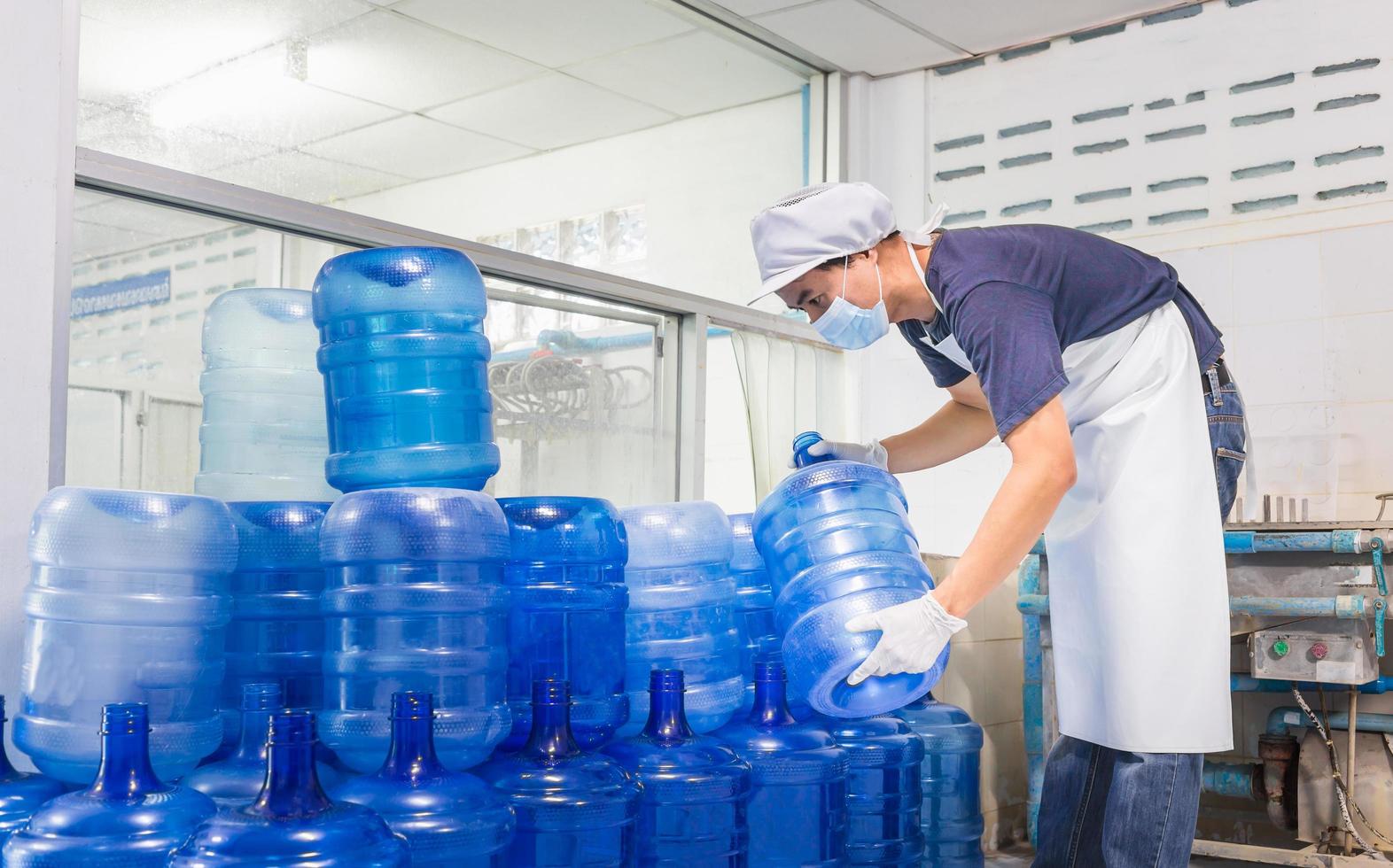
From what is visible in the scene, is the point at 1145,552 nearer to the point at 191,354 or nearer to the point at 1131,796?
the point at 1131,796

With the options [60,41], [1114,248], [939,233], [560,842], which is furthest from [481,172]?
[560,842]

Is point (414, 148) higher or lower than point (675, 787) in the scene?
higher

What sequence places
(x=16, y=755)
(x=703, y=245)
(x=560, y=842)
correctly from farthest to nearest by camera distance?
(x=703, y=245) < (x=16, y=755) < (x=560, y=842)

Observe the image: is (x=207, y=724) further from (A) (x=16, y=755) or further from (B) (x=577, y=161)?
(B) (x=577, y=161)

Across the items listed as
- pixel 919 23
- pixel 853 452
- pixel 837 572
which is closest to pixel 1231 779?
pixel 853 452

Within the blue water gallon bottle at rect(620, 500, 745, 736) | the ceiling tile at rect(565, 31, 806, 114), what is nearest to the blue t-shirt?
the blue water gallon bottle at rect(620, 500, 745, 736)

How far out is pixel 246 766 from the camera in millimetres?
1757

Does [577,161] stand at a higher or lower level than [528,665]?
higher

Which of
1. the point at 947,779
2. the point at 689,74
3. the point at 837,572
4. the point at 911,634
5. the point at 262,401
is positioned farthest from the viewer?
the point at 689,74

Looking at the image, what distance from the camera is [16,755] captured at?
1.96 metres

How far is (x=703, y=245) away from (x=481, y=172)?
0.90m

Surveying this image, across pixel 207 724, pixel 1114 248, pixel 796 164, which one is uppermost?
pixel 796 164

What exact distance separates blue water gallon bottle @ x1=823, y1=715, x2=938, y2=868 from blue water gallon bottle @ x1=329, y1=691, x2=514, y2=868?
1.01 meters

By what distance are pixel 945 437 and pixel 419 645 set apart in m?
1.24
